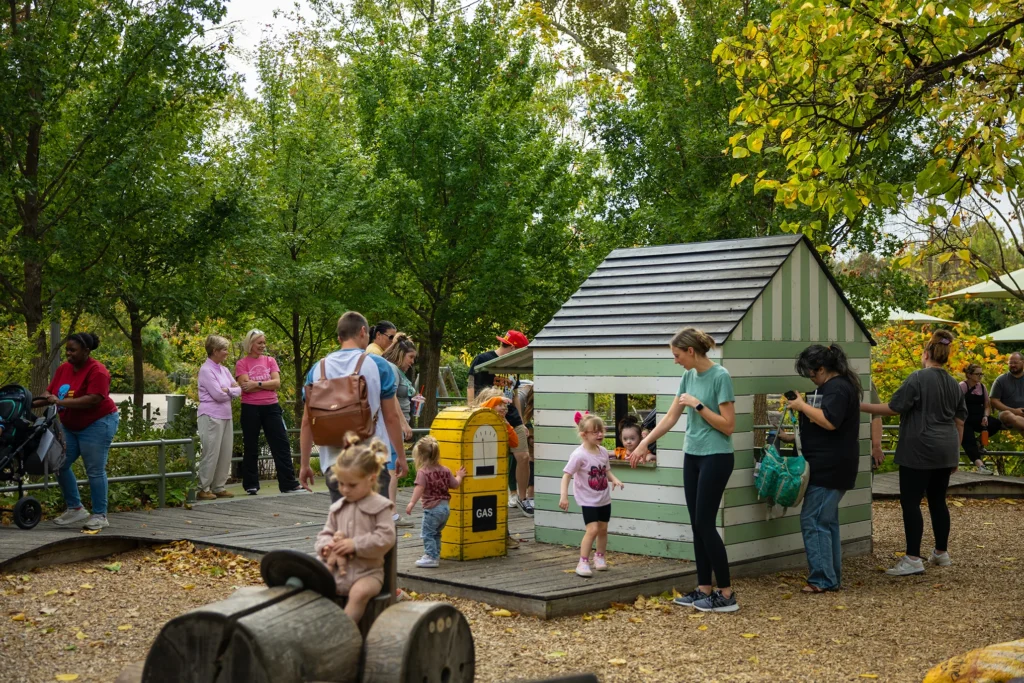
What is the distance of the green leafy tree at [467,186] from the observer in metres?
19.5

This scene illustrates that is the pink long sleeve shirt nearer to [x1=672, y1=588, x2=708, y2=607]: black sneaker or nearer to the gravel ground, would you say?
the gravel ground

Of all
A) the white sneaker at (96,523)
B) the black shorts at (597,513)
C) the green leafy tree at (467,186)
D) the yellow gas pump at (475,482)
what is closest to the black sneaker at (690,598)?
the black shorts at (597,513)

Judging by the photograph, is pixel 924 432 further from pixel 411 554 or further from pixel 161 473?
pixel 161 473

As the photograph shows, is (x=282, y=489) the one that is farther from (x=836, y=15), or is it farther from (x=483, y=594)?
(x=836, y=15)

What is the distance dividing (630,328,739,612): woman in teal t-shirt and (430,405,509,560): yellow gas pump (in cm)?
171

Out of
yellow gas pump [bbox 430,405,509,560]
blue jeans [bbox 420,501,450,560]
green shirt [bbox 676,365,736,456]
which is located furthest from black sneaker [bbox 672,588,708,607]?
blue jeans [bbox 420,501,450,560]

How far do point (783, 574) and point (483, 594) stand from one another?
2868 mm

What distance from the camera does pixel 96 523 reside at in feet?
32.1

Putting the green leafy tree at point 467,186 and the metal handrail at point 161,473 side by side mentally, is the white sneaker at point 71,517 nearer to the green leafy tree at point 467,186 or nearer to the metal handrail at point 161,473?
the metal handrail at point 161,473

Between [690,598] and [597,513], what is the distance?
0.93m

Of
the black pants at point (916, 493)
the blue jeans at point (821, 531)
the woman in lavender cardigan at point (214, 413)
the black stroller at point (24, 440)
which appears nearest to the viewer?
the blue jeans at point (821, 531)

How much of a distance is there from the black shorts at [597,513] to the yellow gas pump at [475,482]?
0.93m

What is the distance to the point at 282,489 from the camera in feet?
42.4

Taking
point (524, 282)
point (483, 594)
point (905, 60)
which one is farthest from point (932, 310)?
point (483, 594)
